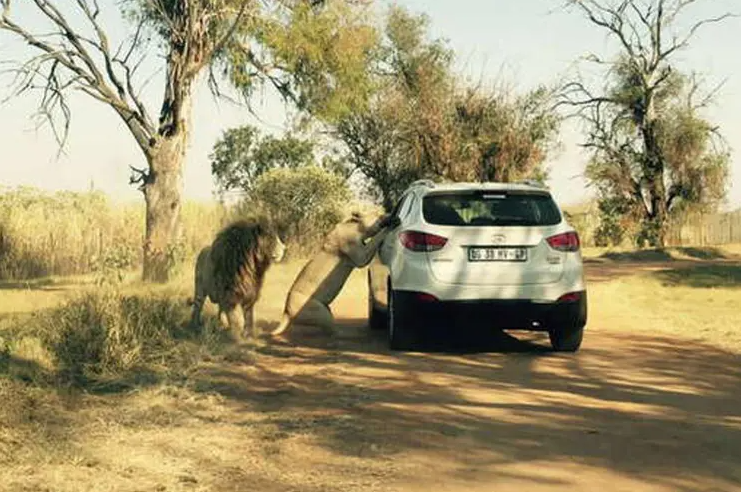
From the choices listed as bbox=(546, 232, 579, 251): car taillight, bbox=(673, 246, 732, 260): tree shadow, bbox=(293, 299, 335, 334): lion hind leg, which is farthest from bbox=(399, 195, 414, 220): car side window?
bbox=(673, 246, 732, 260): tree shadow

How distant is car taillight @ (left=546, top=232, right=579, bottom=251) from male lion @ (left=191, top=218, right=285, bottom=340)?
10.00ft

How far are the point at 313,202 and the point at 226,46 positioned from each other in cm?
841

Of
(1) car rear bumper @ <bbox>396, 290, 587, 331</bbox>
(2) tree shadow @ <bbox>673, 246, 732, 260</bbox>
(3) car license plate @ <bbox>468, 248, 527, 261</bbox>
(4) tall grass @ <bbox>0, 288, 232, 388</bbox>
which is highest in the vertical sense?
(2) tree shadow @ <bbox>673, 246, 732, 260</bbox>

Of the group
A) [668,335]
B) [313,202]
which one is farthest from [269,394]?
[313,202]

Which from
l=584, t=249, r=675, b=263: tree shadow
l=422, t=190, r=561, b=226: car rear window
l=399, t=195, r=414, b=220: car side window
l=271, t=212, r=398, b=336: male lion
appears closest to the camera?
l=422, t=190, r=561, b=226: car rear window

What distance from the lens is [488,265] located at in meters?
10.2

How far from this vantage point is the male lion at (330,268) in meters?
12.0

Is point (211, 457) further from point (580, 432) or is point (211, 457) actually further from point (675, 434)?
point (675, 434)

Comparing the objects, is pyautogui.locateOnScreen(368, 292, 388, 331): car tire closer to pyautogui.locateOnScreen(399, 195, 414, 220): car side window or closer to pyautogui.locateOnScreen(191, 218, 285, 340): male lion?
pyautogui.locateOnScreen(399, 195, 414, 220): car side window

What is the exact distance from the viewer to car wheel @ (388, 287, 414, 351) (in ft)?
34.0

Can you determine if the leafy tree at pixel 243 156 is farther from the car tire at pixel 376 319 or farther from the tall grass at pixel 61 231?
the car tire at pixel 376 319

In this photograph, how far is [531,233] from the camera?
10.3 meters

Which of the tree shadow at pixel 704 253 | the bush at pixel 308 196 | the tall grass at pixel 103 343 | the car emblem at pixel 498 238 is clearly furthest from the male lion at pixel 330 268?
the tree shadow at pixel 704 253

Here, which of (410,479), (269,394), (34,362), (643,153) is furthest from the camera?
(643,153)
